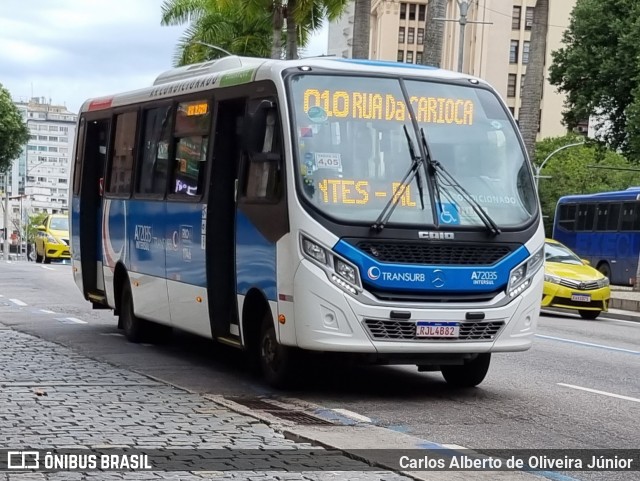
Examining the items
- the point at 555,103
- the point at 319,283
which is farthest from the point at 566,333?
the point at 555,103

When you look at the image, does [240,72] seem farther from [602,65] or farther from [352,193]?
[602,65]

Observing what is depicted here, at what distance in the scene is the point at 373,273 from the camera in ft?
36.9

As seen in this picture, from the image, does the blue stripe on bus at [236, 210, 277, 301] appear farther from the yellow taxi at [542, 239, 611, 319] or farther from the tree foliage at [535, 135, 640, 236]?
the tree foliage at [535, 135, 640, 236]

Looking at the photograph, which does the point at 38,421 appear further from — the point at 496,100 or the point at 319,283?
the point at 496,100

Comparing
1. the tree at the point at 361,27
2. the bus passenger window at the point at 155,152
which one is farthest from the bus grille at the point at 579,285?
the bus passenger window at the point at 155,152

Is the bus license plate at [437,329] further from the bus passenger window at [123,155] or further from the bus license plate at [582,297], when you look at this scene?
the bus license plate at [582,297]

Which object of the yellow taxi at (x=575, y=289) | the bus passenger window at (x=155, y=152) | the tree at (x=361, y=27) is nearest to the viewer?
the bus passenger window at (x=155, y=152)

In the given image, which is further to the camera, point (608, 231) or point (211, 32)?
point (211, 32)

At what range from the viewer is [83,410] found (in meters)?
9.77

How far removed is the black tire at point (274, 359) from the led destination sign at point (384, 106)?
1.92 meters

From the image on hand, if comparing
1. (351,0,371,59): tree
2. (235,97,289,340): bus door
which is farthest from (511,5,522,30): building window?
(235,97,289,340): bus door

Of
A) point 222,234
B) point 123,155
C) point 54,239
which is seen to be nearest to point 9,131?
point 54,239

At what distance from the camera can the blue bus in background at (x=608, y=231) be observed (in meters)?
43.1

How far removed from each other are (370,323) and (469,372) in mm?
1740
